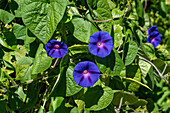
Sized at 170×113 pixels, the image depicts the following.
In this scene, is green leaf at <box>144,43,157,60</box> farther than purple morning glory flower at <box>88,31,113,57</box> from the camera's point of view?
Yes

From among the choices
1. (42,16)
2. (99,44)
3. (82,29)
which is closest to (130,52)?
(99,44)

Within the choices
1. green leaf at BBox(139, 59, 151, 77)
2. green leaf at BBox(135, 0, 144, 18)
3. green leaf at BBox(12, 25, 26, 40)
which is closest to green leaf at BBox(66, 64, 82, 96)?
green leaf at BBox(12, 25, 26, 40)

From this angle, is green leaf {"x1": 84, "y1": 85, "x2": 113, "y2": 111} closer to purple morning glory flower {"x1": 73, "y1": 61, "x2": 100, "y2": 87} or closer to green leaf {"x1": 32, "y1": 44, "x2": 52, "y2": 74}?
purple morning glory flower {"x1": 73, "y1": 61, "x2": 100, "y2": 87}

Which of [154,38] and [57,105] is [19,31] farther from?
[154,38]

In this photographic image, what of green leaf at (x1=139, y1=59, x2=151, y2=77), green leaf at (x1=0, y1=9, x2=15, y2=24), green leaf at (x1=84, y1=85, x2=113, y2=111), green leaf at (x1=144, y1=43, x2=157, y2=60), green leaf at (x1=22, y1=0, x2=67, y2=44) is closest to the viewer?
green leaf at (x1=22, y1=0, x2=67, y2=44)

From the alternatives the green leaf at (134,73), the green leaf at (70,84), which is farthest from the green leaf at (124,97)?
the green leaf at (70,84)
